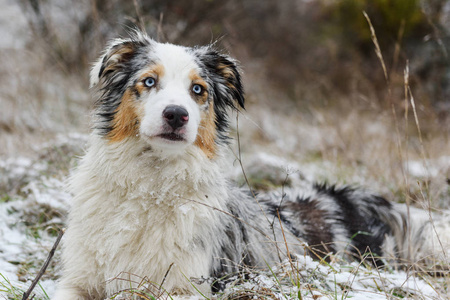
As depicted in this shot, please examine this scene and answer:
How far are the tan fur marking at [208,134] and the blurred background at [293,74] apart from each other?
127cm

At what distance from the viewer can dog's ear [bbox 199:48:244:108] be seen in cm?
345

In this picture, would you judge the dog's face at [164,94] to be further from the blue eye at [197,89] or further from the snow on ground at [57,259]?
the snow on ground at [57,259]

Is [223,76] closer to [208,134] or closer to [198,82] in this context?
[198,82]

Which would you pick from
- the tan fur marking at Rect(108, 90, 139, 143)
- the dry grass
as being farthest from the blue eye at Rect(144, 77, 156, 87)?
the dry grass

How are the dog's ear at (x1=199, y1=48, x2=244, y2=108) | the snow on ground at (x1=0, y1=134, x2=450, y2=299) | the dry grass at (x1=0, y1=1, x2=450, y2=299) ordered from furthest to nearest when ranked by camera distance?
the dog's ear at (x1=199, y1=48, x2=244, y2=108) → the dry grass at (x1=0, y1=1, x2=450, y2=299) → the snow on ground at (x1=0, y1=134, x2=450, y2=299)

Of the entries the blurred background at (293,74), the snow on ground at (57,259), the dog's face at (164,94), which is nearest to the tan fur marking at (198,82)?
the dog's face at (164,94)

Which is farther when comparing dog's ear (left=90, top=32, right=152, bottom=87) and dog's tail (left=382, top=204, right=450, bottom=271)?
dog's tail (left=382, top=204, right=450, bottom=271)

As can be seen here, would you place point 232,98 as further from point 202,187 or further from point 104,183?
point 104,183

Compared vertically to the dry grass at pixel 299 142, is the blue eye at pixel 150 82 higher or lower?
higher

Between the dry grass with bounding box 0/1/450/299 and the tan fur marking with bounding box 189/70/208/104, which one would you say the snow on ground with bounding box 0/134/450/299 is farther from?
the tan fur marking with bounding box 189/70/208/104

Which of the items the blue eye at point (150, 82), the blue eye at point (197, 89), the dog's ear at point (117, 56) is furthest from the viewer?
the dog's ear at point (117, 56)

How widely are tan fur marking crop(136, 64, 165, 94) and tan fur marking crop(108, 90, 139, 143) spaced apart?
3.8 inches

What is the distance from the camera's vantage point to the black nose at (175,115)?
2.76 meters

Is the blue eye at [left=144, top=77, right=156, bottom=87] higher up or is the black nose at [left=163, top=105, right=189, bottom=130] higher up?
the blue eye at [left=144, top=77, right=156, bottom=87]
